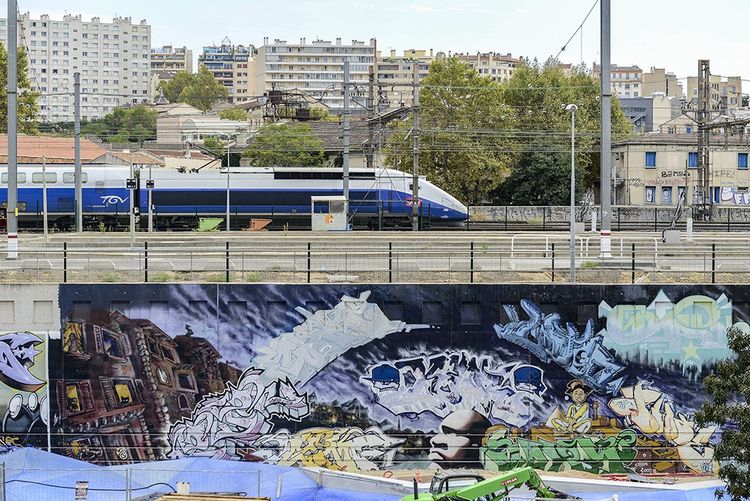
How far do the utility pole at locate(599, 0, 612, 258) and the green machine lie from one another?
8.53 m

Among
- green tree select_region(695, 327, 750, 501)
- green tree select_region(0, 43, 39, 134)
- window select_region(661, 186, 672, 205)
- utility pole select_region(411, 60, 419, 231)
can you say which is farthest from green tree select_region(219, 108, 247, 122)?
green tree select_region(695, 327, 750, 501)

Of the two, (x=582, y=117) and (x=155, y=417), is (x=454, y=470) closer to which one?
(x=155, y=417)

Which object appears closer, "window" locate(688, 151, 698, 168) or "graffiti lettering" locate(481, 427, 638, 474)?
"graffiti lettering" locate(481, 427, 638, 474)

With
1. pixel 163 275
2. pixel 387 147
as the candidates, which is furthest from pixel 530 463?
pixel 387 147

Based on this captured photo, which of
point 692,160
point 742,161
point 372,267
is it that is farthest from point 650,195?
point 372,267

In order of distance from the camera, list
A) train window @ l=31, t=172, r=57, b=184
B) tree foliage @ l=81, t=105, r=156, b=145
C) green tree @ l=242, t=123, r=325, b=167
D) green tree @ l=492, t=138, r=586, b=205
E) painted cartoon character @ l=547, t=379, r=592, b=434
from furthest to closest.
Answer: tree foliage @ l=81, t=105, r=156, b=145 → green tree @ l=242, t=123, r=325, b=167 → green tree @ l=492, t=138, r=586, b=205 → train window @ l=31, t=172, r=57, b=184 → painted cartoon character @ l=547, t=379, r=592, b=434

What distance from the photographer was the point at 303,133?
289 feet

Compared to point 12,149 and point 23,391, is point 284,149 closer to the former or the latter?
point 12,149

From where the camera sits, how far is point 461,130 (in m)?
70.4

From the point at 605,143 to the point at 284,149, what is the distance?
185ft

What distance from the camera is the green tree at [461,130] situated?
71.2 m

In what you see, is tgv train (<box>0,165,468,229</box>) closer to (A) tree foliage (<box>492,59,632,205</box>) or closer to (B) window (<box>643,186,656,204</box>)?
(A) tree foliage (<box>492,59,632,205</box>)

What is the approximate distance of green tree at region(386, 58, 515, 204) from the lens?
234 ft

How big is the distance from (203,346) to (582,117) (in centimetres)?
5626
